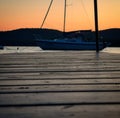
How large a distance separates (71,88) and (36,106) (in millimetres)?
704

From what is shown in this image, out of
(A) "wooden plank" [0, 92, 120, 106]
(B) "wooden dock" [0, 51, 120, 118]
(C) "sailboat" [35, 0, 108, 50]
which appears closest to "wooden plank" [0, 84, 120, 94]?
(B) "wooden dock" [0, 51, 120, 118]

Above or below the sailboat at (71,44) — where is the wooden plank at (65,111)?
above

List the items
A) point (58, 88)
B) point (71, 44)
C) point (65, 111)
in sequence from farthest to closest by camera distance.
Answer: point (71, 44) → point (58, 88) → point (65, 111)

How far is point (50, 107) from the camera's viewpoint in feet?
6.72

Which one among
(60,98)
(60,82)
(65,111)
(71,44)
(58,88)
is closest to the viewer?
(65,111)

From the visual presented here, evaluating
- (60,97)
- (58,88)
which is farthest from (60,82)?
(60,97)

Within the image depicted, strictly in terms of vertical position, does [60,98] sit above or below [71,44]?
above

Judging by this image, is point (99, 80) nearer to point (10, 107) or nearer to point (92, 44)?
point (10, 107)

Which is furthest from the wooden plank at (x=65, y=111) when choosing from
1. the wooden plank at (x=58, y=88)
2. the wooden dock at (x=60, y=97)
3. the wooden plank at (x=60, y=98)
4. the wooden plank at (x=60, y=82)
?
the wooden plank at (x=60, y=82)

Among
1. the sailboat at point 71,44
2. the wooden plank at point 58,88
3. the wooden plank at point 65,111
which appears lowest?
the sailboat at point 71,44

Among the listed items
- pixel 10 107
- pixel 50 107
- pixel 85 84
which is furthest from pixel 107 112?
pixel 85 84

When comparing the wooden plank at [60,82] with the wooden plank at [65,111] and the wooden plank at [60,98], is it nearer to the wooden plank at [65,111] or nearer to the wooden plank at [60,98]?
the wooden plank at [60,98]

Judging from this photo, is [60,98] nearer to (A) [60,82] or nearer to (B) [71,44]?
(A) [60,82]

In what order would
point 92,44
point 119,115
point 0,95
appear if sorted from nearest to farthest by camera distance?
point 119,115
point 0,95
point 92,44
